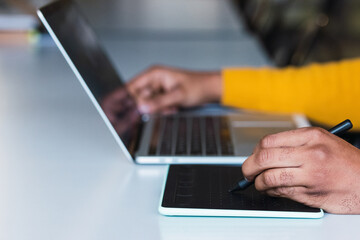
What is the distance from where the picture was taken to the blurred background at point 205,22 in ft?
6.07

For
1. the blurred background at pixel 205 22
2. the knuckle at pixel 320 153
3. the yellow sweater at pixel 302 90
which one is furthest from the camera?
the blurred background at pixel 205 22

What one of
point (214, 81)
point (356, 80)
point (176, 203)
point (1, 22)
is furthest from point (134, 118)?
point (1, 22)

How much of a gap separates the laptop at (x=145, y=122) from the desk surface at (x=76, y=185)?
0.05m

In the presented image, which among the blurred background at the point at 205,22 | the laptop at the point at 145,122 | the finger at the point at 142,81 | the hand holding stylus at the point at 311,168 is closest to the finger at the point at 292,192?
the hand holding stylus at the point at 311,168

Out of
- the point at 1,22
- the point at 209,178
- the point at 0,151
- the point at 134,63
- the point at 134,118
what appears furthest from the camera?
the point at 1,22

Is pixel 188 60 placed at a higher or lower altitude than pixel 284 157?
lower

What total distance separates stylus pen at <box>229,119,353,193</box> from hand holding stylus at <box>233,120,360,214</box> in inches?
0.8

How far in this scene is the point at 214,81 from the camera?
1146 mm

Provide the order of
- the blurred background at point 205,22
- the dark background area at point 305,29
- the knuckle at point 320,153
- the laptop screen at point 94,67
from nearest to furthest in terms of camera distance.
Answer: the knuckle at point 320,153 → the laptop screen at point 94,67 → the blurred background at point 205,22 → the dark background area at point 305,29

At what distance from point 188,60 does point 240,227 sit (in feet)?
3.17

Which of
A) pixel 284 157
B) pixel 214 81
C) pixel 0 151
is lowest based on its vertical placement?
pixel 214 81

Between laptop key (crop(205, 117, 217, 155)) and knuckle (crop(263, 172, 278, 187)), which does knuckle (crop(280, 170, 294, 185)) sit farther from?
laptop key (crop(205, 117, 217, 155))

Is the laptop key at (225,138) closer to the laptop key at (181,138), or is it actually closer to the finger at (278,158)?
the laptop key at (181,138)

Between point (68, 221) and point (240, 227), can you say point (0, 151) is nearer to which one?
point (68, 221)
